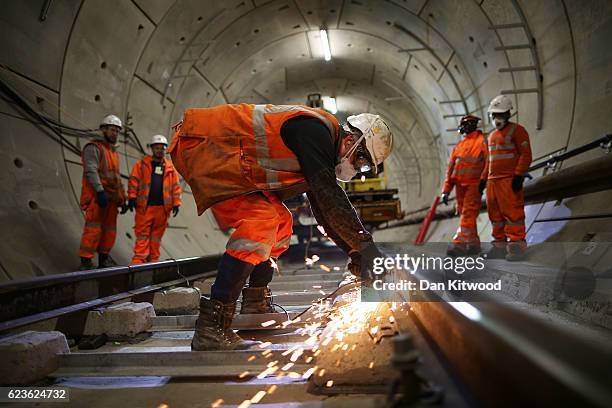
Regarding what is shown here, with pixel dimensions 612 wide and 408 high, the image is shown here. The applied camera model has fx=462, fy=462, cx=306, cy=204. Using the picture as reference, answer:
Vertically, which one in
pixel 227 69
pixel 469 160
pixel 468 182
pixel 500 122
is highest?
pixel 227 69

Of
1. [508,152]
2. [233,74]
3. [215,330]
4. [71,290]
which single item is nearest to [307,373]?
[215,330]

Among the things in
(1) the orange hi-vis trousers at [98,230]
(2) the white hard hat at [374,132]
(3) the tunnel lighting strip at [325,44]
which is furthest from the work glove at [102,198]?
(3) the tunnel lighting strip at [325,44]

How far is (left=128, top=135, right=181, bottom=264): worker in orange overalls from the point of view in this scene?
5.93 m

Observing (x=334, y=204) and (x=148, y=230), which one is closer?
(x=334, y=204)

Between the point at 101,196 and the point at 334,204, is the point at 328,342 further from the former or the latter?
the point at 101,196

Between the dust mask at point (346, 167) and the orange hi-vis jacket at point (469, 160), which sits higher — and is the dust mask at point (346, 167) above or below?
below

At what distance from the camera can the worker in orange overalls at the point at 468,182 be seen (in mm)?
6016

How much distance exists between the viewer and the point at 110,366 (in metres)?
2.20

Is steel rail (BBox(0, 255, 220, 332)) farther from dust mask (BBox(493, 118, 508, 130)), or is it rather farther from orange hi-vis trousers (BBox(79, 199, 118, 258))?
dust mask (BBox(493, 118, 508, 130))

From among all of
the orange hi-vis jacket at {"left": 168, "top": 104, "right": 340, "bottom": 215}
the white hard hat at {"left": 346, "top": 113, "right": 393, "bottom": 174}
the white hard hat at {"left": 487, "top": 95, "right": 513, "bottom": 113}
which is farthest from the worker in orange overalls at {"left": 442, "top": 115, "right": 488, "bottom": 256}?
the orange hi-vis jacket at {"left": 168, "top": 104, "right": 340, "bottom": 215}

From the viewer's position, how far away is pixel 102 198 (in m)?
5.22

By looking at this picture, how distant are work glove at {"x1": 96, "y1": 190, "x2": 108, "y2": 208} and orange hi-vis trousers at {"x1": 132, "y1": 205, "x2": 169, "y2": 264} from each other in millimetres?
741

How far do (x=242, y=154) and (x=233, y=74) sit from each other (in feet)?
29.5

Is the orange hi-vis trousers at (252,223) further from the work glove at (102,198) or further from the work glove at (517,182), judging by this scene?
the work glove at (517,182)
